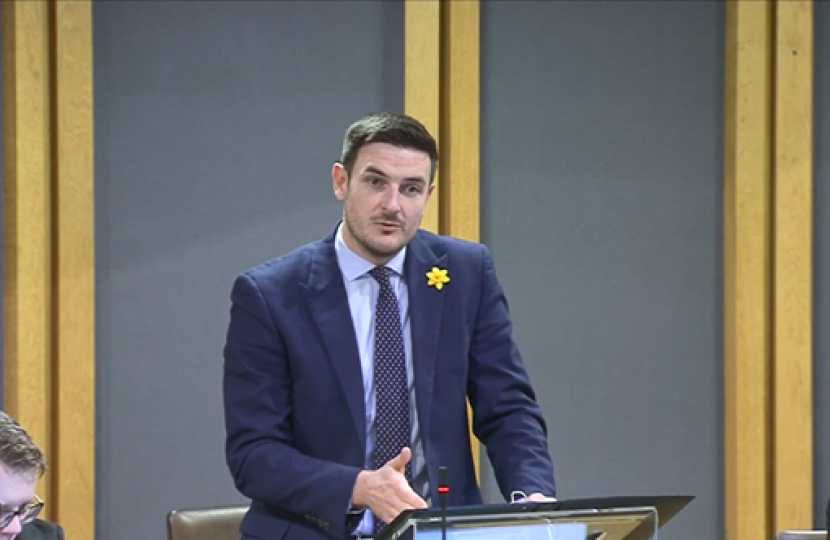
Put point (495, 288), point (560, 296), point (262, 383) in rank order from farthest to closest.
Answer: point (560, 296) < point (495, 288) < point (262, 383)

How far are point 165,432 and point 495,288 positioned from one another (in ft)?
5.13

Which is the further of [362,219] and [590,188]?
[590,188]

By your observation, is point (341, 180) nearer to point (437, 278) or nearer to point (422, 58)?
point (437, 278)

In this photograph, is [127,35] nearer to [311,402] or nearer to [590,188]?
[590,188]

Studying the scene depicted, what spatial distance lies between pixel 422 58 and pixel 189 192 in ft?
2.65

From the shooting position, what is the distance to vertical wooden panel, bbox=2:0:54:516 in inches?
154

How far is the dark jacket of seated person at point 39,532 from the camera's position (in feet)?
8.49

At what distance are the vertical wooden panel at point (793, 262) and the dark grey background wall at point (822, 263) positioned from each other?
2.5 inches

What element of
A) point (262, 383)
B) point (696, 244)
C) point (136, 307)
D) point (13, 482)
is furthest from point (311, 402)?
point (696, 244)

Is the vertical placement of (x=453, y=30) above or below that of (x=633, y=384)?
above

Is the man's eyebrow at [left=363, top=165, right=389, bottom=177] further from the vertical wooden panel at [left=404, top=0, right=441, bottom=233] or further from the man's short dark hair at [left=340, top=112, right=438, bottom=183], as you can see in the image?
the vertical wooden panel at [left=404, top=0, right=441, bottom=233]

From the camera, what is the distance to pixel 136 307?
4.09m

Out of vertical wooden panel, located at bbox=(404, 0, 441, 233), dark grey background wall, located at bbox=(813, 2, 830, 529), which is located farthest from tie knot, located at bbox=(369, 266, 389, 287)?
dark grey background wall, located at bbox=(813, 2, 830, 529)

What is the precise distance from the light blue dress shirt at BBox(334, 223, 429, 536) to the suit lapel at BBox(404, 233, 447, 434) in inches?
0.7
